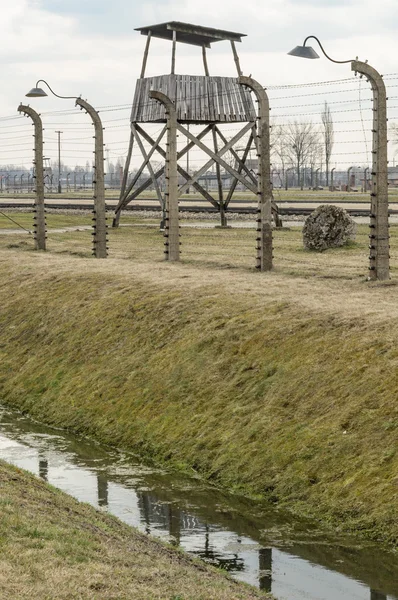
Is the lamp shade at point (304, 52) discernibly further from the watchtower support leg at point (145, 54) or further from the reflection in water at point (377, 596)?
the watchtower support leg at point (145, 54)

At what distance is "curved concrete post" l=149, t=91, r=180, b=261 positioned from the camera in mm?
24109

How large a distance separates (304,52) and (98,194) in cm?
850

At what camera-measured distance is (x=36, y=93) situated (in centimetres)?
2809

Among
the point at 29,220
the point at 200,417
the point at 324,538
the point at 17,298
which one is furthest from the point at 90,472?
the point at 29,220

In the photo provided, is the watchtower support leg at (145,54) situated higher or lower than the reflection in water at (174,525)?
higher

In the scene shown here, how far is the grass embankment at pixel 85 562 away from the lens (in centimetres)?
800

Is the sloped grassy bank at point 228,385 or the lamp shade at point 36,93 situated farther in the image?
the lamp shade at point 36,93

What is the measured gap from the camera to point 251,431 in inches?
542

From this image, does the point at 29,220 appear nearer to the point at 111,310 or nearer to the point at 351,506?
the point at 111,310

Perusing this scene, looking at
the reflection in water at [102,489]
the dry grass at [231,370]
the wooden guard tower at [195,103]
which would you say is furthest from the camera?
the wooden guard tower at [195,103]

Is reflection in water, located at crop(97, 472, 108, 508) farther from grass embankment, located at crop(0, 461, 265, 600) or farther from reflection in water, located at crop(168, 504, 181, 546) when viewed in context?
grass embankment, located at crop(0, 461, 265, 600)

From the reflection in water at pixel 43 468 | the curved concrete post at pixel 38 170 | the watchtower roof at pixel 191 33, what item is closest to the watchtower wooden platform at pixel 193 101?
the watchtower roof at pixel 191 33

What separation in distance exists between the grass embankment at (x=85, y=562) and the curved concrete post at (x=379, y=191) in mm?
9745

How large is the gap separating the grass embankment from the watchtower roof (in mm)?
28557
